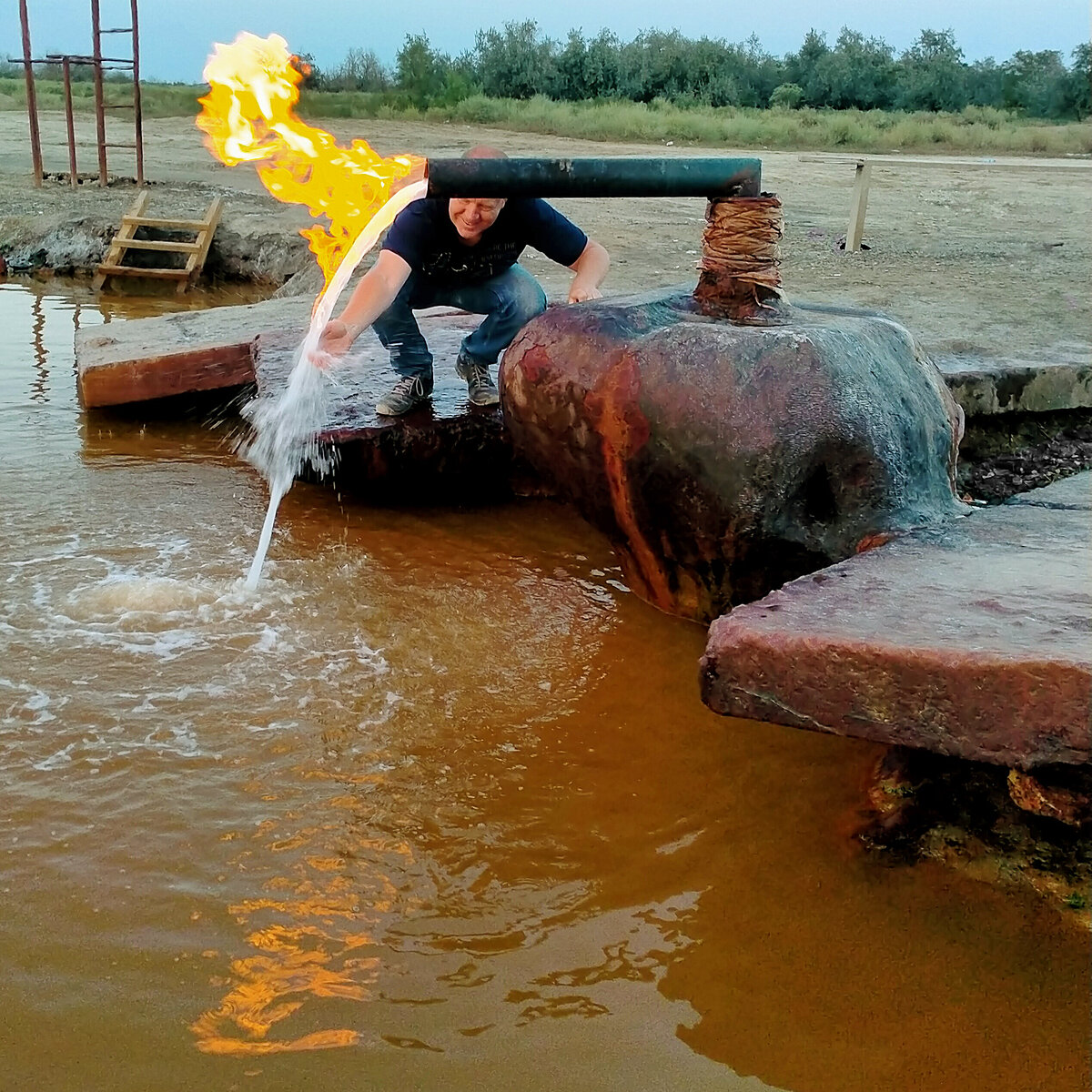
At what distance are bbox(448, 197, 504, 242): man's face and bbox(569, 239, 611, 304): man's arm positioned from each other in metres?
0.36

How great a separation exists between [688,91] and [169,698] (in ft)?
126

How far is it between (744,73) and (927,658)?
1660 inches

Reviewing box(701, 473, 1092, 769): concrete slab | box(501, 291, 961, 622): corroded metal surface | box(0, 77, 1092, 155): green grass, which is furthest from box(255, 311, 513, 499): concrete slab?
box(0, 77, 1092, 155): green grass

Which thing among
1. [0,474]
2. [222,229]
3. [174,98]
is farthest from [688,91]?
[0,474]

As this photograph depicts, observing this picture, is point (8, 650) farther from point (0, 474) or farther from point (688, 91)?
point (688, 91)

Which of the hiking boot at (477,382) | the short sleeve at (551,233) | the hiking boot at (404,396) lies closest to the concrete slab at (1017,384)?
the short sleeve at (551,233)

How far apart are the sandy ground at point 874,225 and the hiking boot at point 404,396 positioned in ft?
6.76

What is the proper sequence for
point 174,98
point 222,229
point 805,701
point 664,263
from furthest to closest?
1. point 174,98
2. point 222,229
3. point 664,263
4. point 805,701

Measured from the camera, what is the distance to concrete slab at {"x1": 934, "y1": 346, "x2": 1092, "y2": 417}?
4.57 meters

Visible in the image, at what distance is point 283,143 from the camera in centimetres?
445

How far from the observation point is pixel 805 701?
203 cm

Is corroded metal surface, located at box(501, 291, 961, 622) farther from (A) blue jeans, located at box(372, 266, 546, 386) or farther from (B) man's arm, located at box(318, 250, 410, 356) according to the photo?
(A) blue jeans, located at box(372, 266, 546, 386)

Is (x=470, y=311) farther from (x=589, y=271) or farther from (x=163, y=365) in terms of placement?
(x=163, y=365)

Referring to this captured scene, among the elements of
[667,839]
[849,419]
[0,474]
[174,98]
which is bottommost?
[667,839]
